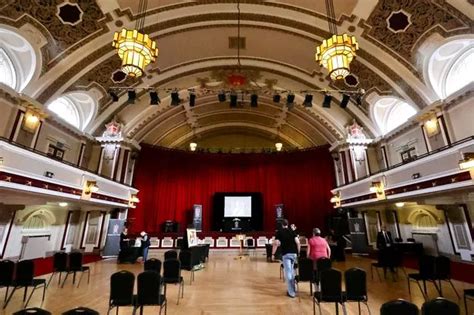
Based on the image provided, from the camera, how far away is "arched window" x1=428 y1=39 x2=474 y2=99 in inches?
309

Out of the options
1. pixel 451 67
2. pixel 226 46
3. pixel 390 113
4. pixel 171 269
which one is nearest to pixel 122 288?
pixel 171 269

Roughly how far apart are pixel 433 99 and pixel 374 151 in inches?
174

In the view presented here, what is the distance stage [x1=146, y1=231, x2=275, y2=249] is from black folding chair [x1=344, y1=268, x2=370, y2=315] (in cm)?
973

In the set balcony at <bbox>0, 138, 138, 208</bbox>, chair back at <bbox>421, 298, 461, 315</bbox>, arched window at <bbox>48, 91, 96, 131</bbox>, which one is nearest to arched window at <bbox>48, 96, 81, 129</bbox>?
arched window at <bbox>48, 91, 96, 131</bbox>

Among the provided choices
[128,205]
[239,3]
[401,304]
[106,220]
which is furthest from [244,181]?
[401,304]

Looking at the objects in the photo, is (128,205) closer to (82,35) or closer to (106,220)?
(106,220)

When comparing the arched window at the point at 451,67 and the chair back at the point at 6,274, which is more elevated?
the arched window at the point at 451,67

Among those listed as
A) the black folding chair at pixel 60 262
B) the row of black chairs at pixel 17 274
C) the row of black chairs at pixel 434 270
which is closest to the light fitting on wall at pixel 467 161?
the row of black chairs at pixel 434 270

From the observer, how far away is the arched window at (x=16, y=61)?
8031 millimetres

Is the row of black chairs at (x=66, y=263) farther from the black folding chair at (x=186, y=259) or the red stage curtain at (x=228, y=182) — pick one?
the red stage curtain at (x=228, y=182)

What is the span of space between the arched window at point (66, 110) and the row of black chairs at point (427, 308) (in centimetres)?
1234

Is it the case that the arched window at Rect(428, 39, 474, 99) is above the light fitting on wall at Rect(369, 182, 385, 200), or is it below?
above

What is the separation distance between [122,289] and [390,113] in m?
12.7

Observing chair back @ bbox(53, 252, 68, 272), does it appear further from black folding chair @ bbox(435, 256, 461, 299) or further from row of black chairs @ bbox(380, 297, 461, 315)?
black folding chair @ bbox(435, 256, 461, 299)
